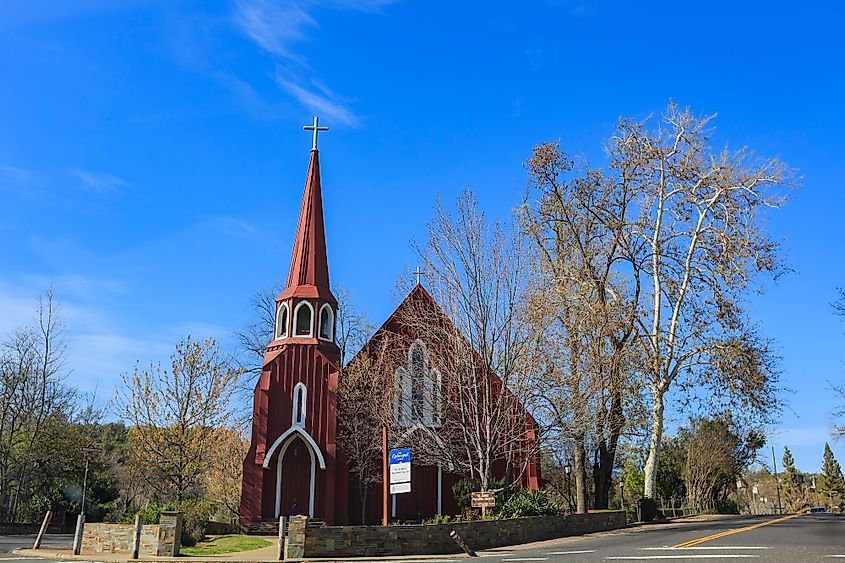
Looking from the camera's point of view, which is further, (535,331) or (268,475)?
(268,475)

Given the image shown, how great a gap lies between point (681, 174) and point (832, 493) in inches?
2472

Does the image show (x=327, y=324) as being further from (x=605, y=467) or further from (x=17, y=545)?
(x=17, y=545)

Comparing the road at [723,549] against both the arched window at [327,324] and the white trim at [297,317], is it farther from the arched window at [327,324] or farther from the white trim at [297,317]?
the arched window at [327,324]

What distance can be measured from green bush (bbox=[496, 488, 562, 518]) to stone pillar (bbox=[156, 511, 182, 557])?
996 centimetres

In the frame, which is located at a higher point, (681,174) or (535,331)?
(681,174)

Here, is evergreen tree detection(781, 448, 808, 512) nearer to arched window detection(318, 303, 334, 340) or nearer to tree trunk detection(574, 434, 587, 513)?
tree trunk detection(574, 434, 587, 513)

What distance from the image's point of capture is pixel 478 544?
828 inches

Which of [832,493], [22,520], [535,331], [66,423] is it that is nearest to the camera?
[535,331]

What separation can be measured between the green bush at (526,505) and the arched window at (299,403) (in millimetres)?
9516

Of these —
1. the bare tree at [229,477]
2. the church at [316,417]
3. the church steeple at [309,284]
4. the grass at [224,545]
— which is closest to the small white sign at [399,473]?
the grass at [224,545]

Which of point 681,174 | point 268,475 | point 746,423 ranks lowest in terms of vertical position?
point 268,475

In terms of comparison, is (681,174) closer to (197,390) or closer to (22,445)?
(197,390)

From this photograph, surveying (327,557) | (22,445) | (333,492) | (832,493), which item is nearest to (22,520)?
(22,445)

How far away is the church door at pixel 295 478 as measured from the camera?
30.3m
